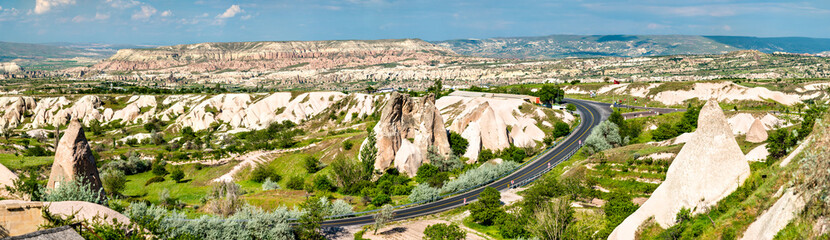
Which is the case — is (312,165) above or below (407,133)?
below

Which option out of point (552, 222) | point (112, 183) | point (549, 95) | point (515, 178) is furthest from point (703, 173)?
point (549, 95)

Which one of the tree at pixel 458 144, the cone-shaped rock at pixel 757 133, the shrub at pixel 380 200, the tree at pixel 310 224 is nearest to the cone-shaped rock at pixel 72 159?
the tree at pixel 310 224

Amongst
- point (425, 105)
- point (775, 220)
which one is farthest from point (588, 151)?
point (775, 220)

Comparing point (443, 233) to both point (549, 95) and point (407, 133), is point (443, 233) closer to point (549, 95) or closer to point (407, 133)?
point (407, 133)

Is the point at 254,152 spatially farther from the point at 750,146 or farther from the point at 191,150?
the point at 750,146

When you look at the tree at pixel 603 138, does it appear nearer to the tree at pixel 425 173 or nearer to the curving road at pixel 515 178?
the curving road at pixel 515 178

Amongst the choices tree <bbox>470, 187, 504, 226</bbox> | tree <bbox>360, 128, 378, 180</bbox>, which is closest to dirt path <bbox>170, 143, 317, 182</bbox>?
tree <bbox>360, 128, 378, 180</bbox>

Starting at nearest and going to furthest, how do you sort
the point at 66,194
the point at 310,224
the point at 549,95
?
the point at 66,194, the point at 310,224, the point at 549,95
